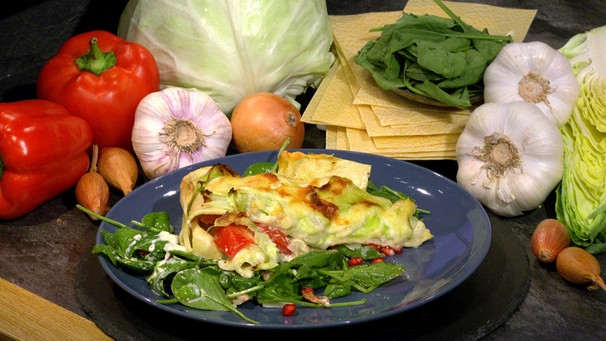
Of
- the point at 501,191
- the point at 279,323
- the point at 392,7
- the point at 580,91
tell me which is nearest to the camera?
the point at 279,323

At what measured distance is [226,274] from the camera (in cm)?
152

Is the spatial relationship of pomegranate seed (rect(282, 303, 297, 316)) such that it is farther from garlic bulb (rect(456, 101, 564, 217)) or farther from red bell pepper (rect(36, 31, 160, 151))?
red bell pepper (rect(36, 31, 160, 151))

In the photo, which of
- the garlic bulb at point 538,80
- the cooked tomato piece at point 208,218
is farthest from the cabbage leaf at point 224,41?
the cooked tomato piece at point 208,218

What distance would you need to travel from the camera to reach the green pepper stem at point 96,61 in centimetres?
210

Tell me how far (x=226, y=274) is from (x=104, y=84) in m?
0.76

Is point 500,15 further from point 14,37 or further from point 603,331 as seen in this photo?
point 14,37

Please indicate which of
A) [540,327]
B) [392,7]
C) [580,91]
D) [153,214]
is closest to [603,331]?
[540,327]

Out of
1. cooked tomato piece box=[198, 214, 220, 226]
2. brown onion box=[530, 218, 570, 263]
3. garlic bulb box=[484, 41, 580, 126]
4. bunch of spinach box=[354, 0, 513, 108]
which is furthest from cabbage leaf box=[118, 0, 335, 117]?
brown onion box=[530, 218, 570, 263]

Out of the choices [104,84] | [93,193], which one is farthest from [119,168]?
[104,84]

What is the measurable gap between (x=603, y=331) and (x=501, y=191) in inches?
16.3

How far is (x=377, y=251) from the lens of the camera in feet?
5.45

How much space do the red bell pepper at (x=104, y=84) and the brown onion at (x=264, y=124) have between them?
230 millimetres

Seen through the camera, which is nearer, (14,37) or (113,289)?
(113,289)

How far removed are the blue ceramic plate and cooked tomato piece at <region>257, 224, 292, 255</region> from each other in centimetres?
12
